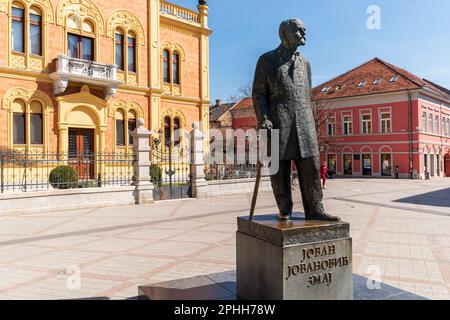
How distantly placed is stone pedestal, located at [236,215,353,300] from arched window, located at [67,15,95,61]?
20500 millimetres

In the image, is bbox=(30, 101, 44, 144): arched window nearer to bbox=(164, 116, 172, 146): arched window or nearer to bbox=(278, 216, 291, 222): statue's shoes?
bbox=(164, 116, 172, 146): arched window

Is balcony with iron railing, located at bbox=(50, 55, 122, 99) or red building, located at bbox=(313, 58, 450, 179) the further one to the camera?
red building, located at bbox=(313, 58, 450, 179)

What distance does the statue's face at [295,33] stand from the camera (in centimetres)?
427

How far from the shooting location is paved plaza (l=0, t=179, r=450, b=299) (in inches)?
213

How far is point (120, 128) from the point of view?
78.0ft

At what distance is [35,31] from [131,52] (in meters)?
5.92

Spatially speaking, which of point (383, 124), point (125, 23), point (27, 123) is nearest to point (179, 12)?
point (125, 23)

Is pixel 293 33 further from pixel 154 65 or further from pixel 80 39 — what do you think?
pixel 154 65

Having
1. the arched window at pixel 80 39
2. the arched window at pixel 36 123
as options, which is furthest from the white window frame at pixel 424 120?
the arched window at pixel 36 123

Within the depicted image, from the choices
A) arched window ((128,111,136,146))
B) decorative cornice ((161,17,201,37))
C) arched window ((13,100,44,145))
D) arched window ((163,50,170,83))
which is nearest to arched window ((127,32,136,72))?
arched window ((128,111,136,146))

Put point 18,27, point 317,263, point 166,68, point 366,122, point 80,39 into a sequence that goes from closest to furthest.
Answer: point 317,263
point 18,27
point 80,39
point 166,68
point 366,122

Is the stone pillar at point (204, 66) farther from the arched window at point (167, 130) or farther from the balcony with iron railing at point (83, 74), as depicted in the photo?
the balcony with iron railing at point (83, 74)

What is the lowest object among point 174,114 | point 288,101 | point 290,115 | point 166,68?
point 290,115

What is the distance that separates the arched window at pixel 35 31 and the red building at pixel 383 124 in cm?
2564
